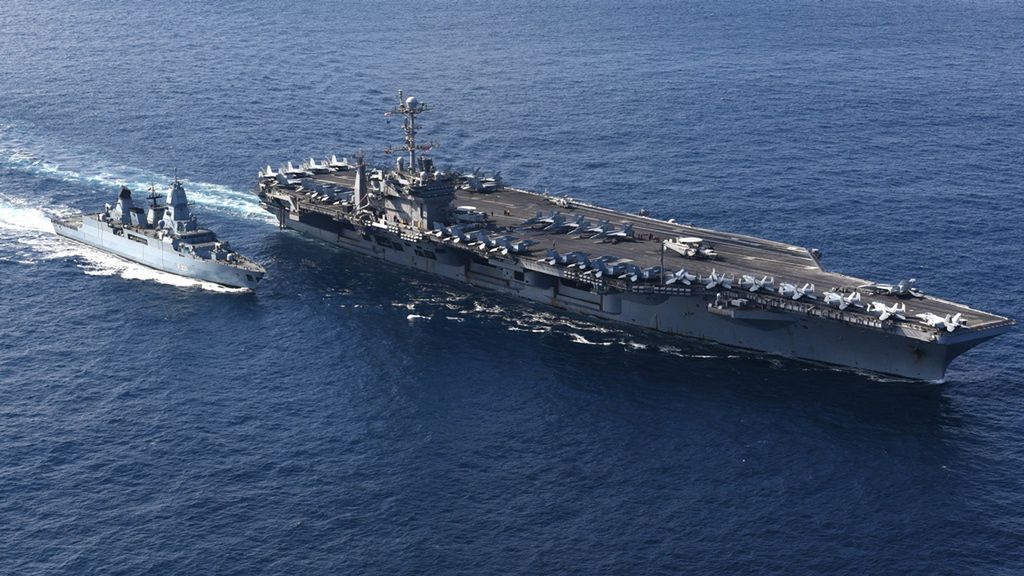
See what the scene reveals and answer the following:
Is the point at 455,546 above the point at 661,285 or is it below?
below

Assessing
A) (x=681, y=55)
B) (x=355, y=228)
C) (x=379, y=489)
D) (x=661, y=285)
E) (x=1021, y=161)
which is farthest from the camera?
(x=681, y=55)

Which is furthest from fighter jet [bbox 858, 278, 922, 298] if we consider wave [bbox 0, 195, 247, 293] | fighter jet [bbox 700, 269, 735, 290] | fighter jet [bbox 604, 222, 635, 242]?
wave [bbox 0, 195, 247, 293]

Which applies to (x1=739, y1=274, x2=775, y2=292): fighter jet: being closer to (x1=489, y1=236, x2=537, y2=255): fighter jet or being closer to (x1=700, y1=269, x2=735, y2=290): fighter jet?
(x1=700, y1=269, x2=735, y2=290): fighter jet

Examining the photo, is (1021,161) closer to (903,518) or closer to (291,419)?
(903,518)

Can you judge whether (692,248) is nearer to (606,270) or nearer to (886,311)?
(606,270)

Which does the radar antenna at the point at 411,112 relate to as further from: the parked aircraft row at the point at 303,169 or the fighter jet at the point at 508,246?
the parked aircraft row at the point at 303,169

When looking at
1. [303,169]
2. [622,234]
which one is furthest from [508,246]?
[303,169]

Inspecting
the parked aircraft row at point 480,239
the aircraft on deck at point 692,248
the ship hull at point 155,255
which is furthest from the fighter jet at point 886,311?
the ship hull at point 155,255

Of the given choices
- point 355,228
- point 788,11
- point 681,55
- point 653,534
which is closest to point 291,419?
point 653,534
